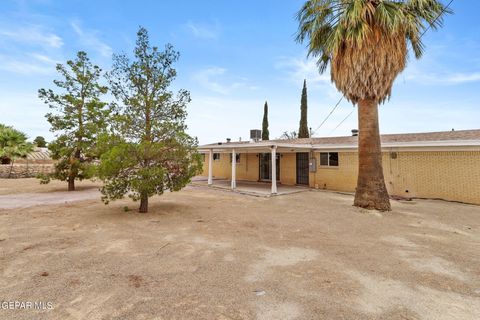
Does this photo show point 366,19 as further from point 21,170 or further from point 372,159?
point 21,170

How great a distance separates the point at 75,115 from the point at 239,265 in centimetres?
1284

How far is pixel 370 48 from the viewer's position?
7.93 m

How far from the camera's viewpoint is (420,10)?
8094 millimetres

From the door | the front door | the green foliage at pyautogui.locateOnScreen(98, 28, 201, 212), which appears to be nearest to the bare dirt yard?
the green foliage at pyautogui.locateOnScreen(98, 28, 201, 212)

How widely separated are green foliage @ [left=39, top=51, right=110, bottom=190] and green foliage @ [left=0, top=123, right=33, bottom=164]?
9.55m

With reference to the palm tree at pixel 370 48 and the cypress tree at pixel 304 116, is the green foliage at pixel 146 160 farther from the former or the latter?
the cypress tree at pixel 304 116

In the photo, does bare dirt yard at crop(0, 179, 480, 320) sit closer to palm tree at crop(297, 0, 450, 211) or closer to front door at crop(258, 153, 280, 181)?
palm tree at crop(297, 0, 450, 211)

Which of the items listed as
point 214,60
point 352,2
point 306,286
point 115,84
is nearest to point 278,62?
point 214,60

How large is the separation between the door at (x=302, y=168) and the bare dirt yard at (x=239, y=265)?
7771mm

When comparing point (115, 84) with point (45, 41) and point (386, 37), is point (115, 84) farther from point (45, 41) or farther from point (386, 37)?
point (386, 37)

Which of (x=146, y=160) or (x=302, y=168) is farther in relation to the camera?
(x=302, y=168)

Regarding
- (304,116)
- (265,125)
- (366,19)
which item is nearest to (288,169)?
(366,19)

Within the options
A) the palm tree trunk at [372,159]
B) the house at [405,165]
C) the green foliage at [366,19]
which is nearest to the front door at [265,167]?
Answer: the house at [405,165]

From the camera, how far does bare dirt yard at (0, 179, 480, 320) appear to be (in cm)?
283
